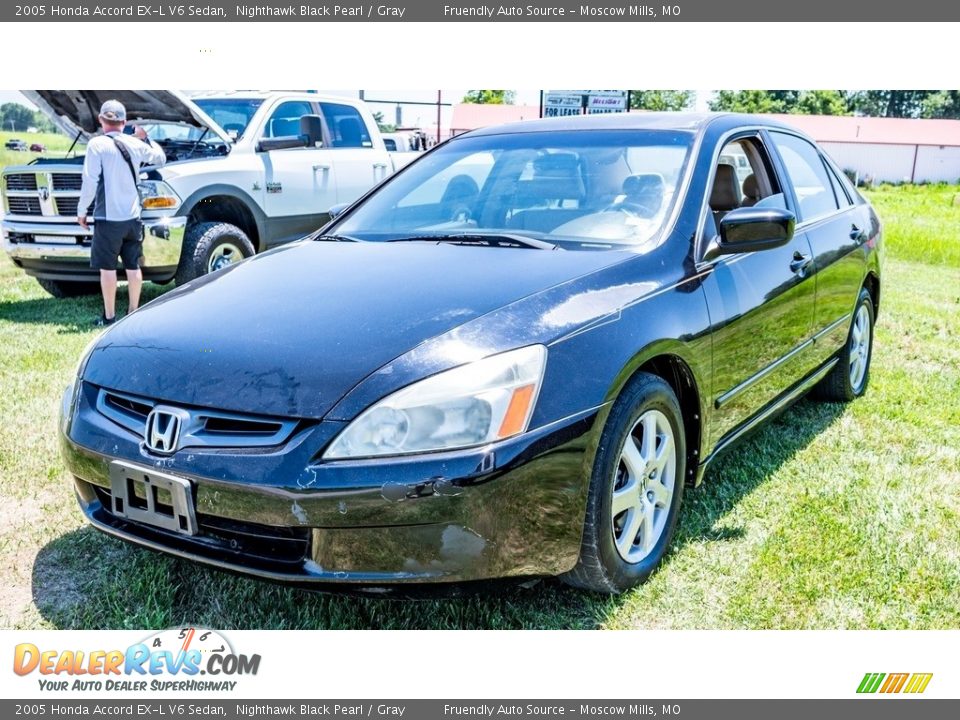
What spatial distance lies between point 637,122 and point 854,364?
217cm

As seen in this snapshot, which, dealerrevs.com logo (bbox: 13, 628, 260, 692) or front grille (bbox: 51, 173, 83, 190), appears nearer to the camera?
dealerrevs.com logo (bbox: 13, 628, 260, 692)

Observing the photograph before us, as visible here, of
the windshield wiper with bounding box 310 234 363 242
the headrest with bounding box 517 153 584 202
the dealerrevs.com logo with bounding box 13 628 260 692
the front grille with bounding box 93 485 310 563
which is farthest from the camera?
the windshield wiper with bounding box 310 234 363 242

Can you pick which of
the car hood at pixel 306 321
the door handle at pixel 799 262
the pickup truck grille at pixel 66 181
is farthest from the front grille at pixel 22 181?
the door handle at pixel 799 262

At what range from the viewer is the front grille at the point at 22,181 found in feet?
24.4

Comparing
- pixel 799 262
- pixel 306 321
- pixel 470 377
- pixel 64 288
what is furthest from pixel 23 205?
pixel 470 377

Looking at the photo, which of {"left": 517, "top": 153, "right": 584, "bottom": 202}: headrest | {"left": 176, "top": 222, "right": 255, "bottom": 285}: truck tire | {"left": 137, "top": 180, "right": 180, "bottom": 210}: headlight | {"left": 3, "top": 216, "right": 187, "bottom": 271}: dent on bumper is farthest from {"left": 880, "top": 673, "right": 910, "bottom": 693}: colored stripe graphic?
{"left": 137, "top": 180, "right": 180, "bottom": 210}: headlight

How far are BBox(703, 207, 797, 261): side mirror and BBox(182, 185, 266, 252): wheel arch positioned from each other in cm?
531

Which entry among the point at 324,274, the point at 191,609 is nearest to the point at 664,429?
the point at 324,274

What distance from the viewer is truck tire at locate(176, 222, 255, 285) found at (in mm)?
7281

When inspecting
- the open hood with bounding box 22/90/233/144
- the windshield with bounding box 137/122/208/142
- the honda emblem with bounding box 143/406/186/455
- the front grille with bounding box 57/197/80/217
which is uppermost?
the open hood with bounding box 22/90/233/144

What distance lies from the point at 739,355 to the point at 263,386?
72.6 inches

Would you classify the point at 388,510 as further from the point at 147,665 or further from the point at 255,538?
the point at 147,665

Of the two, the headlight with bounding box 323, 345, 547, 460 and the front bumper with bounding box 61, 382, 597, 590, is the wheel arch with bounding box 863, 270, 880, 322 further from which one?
the headlight with bounding box 323, 345, 547, 460

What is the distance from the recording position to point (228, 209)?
7.82 metres
